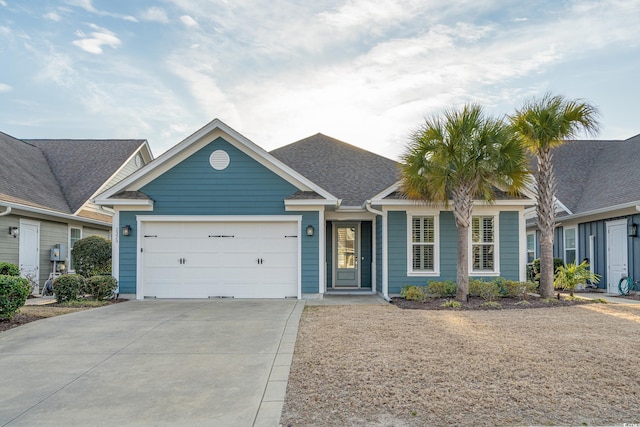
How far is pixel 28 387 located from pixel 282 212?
25.2 ft

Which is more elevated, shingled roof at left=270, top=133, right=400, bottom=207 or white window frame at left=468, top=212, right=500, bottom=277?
shingled roof at left=270, top=133, right=400, bottom=207

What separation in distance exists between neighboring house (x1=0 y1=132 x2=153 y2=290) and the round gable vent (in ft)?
11.2

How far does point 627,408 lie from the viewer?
4.25 metres

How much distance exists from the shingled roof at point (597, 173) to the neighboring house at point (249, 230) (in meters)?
4.36

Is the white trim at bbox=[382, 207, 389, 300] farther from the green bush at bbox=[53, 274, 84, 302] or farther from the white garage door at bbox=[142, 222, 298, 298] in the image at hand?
the green bush at bbox=[53, 274, 84, 302]

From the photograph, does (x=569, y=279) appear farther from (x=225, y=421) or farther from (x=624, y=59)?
(x=225, y=421)

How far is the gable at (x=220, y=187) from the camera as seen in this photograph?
477 inches

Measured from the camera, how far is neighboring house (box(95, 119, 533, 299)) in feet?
39.3

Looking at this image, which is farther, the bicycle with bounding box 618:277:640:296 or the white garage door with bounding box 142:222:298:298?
the bicycle with bounding box 618:277:640:296

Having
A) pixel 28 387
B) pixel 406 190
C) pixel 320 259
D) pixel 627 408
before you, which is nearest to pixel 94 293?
pixel 320 259

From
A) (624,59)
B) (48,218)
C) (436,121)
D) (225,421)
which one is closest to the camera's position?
(225,421)

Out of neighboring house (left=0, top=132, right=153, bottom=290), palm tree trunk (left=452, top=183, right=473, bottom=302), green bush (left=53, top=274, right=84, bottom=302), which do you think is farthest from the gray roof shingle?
palm tree trunk (left=452, top=183, right=473, bottom=302)

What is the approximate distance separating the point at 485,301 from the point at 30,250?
12.8m

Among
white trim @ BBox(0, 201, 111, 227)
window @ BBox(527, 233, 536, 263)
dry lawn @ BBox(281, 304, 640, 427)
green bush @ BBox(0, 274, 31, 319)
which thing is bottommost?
dry lawn @ BBox(281, 304, 640, 427)
